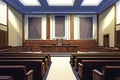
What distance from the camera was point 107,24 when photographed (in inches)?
594

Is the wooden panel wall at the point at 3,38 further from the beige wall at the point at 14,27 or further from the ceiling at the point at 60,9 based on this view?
the ceiling at the point at 60,9

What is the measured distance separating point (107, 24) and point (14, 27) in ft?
22.5

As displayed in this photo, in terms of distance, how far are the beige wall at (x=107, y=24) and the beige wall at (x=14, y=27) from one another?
6.81m

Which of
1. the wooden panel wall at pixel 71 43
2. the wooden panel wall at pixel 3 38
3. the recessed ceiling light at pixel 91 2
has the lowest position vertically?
the wooden panel wall at pixel 71 43

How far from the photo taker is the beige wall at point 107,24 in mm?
13812

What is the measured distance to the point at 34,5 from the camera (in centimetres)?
1638

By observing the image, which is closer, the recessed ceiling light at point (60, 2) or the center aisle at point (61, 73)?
the center aisle at point (61, 73)

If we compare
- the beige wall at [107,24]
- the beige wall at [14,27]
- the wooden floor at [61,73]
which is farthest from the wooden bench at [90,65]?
the beige wall at [14,27]

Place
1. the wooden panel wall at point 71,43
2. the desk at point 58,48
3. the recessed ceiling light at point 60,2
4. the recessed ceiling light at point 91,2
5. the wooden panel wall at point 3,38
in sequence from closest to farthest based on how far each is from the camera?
the wooden panel wall at point 3,38, the recessed ceiling light at point 91,2, the recessed ceiling light at point 60,2, the desk at point 58,48, the wooden panel wall at point 71,43

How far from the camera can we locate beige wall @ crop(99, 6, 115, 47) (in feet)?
45.3

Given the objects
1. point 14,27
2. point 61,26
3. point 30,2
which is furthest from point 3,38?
point 61,26

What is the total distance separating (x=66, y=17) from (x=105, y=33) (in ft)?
14.0

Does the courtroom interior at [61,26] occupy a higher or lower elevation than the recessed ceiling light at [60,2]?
lower

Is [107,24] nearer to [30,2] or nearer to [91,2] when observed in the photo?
[91,2]
